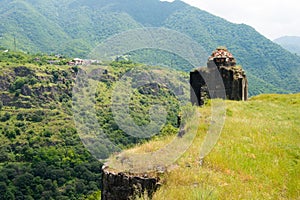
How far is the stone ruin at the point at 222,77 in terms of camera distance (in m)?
21.3

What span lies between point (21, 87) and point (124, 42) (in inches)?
4145

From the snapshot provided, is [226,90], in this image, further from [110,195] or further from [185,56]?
[110,195]

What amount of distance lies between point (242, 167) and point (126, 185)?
2646mm

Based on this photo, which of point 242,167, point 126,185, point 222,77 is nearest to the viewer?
point 126,185

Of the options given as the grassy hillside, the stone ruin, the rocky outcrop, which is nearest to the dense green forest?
the stone ruin

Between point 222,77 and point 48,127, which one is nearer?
point 222,77

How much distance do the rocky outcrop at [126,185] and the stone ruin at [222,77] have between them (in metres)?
12.8

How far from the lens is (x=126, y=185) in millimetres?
8266

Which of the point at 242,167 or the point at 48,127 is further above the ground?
the point at 242,167

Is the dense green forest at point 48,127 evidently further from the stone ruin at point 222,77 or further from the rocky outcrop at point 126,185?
the rocky outcrop at point 126,185

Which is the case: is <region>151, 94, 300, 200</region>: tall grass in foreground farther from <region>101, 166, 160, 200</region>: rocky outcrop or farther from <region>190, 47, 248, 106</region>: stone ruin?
<region>190, 47, 248, 106</region>: stone ruin

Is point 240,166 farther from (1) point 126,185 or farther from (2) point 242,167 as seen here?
(1) point 126,185

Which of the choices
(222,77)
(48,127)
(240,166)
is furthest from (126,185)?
(48,127)

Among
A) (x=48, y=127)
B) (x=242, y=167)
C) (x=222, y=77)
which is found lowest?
(x=48, y=127)
